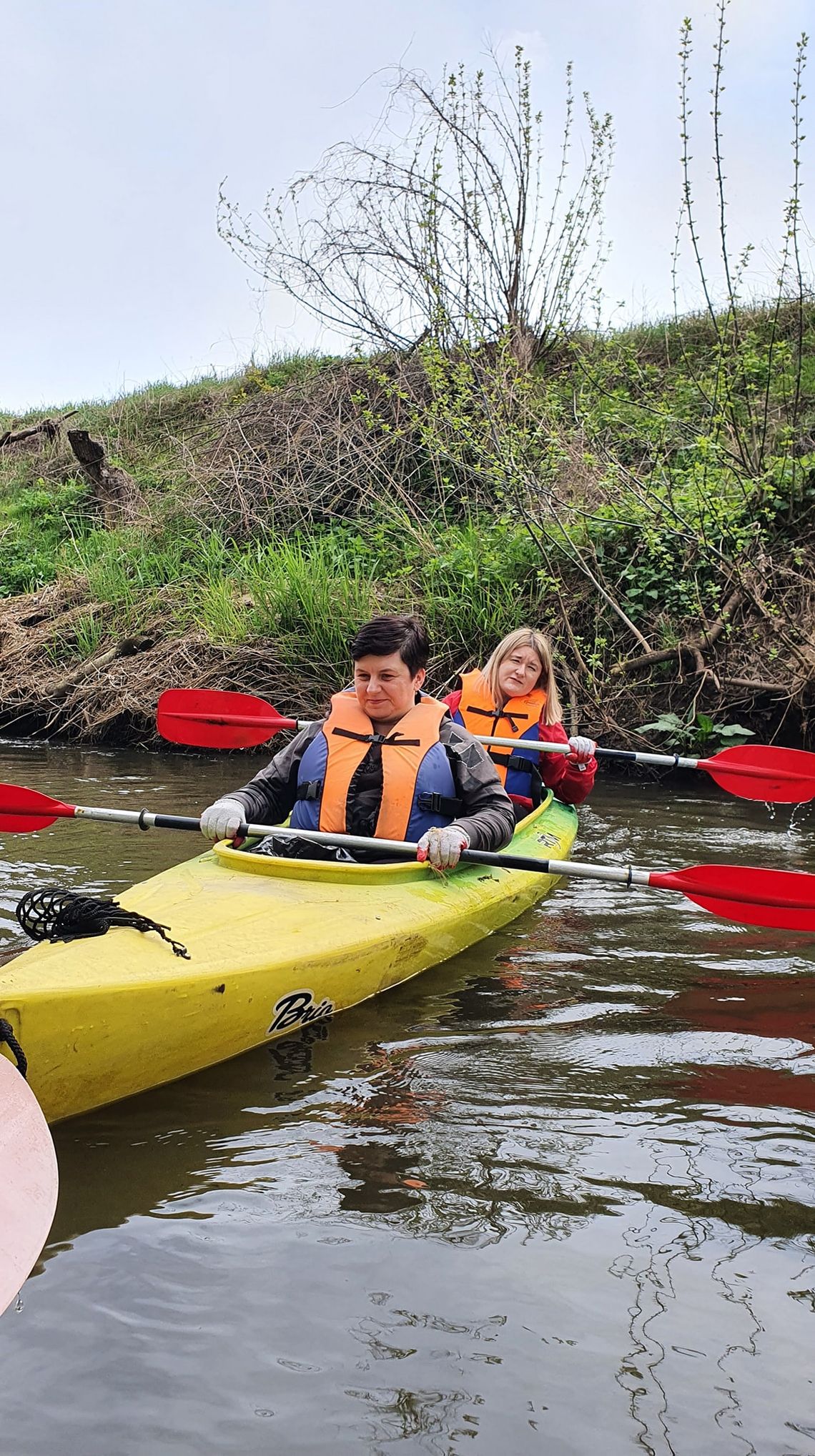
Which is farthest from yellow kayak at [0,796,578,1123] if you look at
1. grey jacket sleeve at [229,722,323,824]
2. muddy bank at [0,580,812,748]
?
muddy bank at [0,580,812,748]

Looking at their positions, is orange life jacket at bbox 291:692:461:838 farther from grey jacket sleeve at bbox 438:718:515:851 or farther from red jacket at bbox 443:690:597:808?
red jacket at bbox 443:690:597:808

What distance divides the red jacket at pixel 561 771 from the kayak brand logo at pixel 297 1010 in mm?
2476

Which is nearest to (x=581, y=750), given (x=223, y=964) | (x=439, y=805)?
(x=439, y=805)

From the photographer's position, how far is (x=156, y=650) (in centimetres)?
929

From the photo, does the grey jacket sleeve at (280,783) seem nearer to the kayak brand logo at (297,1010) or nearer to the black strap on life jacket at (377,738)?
the black strap on life jacket at (377,738)

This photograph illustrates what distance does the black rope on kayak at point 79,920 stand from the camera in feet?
9.04

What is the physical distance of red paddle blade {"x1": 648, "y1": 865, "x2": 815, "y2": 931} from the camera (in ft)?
11.7

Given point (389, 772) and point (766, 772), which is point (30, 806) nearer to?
point (389, 772)

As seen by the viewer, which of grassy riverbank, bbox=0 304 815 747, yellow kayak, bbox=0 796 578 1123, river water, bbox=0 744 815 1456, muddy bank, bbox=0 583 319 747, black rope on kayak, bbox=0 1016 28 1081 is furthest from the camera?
muddy bank, bbox=0 583 319 747

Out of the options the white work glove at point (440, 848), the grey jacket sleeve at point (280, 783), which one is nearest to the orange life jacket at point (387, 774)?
the grey jacket sleeve at point (280, 783)

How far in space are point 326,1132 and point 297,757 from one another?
178 cm

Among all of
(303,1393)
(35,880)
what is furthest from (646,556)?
(303,1393)

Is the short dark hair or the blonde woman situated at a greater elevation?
the short dark hair

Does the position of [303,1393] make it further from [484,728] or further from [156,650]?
[156,650]
